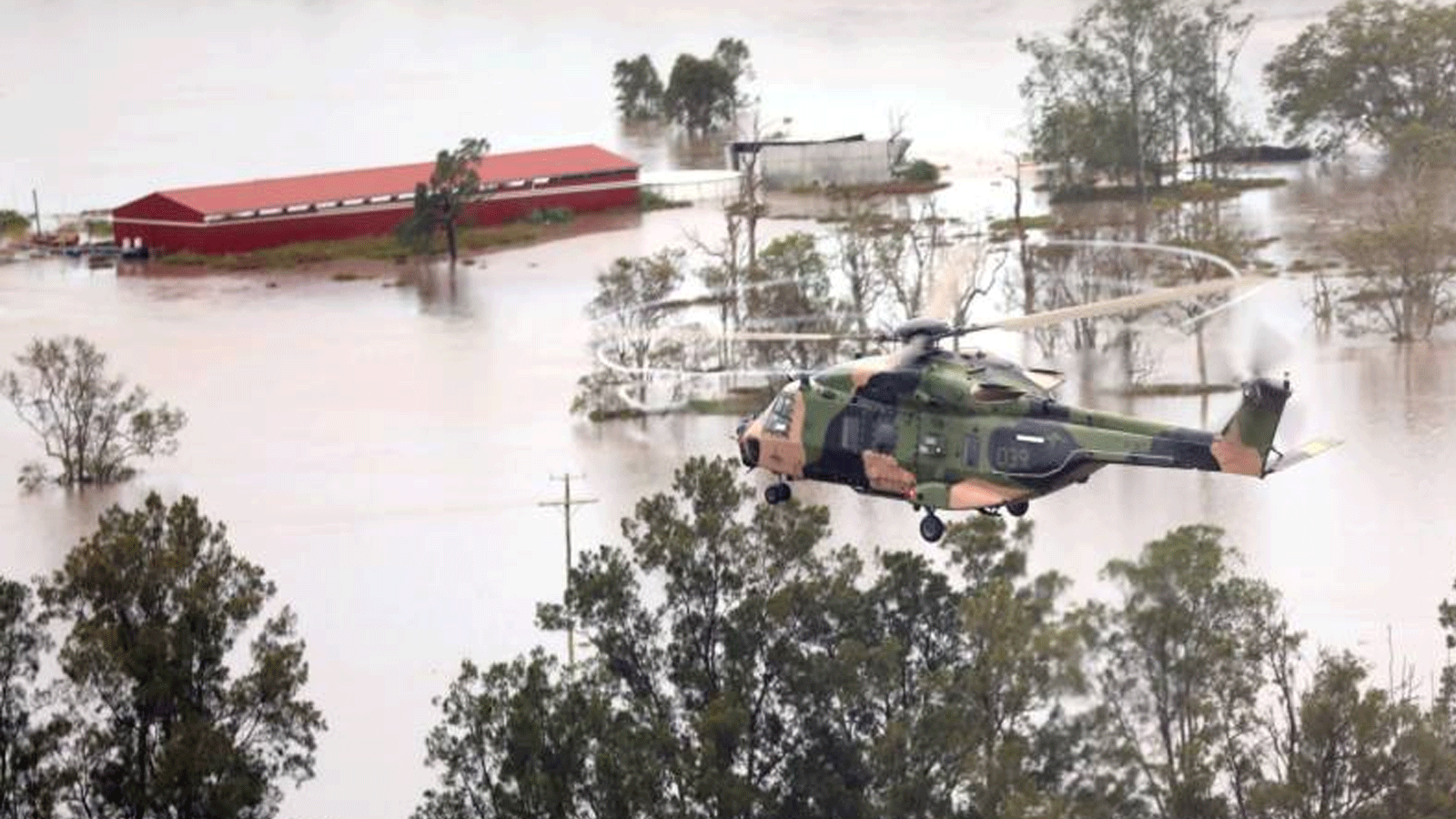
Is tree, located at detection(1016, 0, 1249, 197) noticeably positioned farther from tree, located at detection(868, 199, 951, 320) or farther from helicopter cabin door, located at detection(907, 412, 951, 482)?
helicopter cabin door, located at detection(907, 412, 951, 482)

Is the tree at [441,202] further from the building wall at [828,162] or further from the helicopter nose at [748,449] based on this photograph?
the helicopter nose at [748,449]

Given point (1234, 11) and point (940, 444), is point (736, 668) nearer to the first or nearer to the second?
point (940, 444)

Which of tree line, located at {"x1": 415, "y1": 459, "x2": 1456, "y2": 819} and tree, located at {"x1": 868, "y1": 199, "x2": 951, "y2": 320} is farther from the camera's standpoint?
tree, located at {"x1": 868, "y1": 199, "x2": 951, "y2": 320}

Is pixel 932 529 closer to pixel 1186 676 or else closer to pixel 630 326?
pixel 1186 676

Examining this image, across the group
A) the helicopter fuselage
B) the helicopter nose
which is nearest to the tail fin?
the helicopter fuselage

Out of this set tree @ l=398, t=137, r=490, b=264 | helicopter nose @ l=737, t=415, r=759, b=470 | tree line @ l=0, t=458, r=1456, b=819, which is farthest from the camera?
tree @ l=398, t=137, r=490, b=264

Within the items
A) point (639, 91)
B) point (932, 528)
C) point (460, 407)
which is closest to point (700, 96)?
point (639, 91)

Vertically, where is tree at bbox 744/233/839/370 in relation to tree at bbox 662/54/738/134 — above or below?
below
